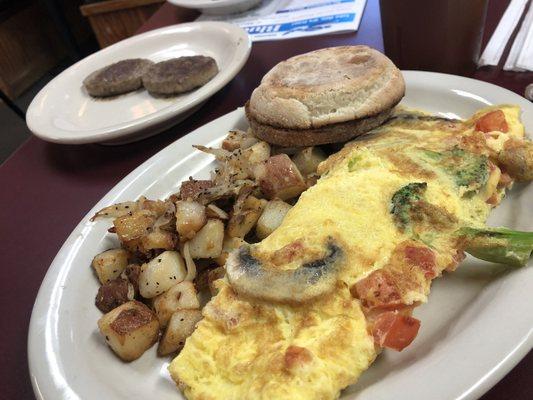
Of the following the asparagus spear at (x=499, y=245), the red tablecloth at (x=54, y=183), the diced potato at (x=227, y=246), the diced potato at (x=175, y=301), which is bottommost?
the red tablecloth at (x=54, y=183)

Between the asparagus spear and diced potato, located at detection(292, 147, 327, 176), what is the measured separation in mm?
592

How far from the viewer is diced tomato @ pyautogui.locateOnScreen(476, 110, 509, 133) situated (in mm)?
1328

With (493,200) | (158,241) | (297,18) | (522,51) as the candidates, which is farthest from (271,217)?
(297,18)

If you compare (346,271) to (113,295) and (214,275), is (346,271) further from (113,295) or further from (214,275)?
(113,295)

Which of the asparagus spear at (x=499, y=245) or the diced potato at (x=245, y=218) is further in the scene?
the diced potato at (x=245, y=218)

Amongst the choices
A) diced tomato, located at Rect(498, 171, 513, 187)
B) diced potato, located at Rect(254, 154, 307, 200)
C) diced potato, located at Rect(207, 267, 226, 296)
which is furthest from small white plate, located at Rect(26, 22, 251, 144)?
diced tomato, located at Rect(498, 171, 513, 187)

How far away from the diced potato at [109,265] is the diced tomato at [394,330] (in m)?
0.78

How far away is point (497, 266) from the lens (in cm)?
105

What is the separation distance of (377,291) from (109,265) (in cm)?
78

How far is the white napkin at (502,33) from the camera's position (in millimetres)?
1933

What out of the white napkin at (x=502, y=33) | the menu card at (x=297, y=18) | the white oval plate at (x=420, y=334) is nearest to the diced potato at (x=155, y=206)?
the white oval plate at (x=420, y=334)

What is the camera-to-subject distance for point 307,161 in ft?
5.04

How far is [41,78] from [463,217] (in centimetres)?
622

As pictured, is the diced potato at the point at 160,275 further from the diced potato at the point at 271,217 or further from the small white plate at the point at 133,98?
the small white plate at the point at 133,98
